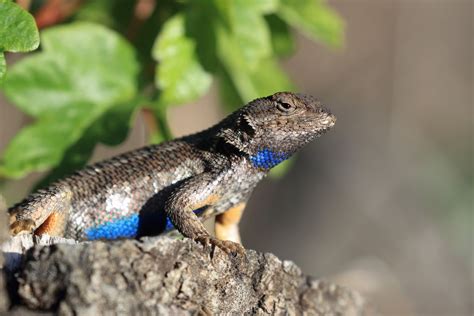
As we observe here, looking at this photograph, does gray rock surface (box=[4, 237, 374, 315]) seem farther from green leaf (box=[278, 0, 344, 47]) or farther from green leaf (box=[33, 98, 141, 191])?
green leaf (box=[278, 0, 344, 47])

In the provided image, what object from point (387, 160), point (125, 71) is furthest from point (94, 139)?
point (387, 160)

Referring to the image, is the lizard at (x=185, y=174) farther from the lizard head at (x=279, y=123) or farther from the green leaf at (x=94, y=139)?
the green leaf at (x=94, y=139)

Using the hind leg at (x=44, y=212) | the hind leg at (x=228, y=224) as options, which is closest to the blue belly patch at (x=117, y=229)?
the hind leg at (x=44, y=212)

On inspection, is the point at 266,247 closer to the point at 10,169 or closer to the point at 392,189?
the point at 392,189

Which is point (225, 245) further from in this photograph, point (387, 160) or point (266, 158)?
point (387, 160)

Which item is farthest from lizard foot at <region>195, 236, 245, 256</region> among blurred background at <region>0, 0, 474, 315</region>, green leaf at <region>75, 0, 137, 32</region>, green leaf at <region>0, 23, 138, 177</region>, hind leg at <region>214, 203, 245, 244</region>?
blurred background at <region>0, 0, 474, 315</region>

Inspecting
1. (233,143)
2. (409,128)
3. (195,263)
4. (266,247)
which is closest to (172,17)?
(233,143)
